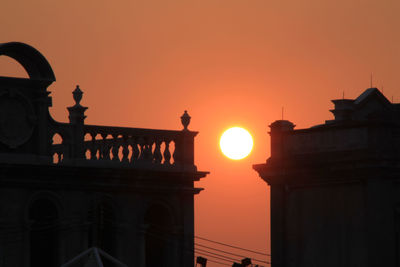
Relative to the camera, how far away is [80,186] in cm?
4897

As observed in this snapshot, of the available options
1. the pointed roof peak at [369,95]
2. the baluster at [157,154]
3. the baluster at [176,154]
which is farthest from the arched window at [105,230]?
the pointed roof peak at [369,95]

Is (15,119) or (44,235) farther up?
(15,119)

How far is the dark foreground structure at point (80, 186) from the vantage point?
1861 inches

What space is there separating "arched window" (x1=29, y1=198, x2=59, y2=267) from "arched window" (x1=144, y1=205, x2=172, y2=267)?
13.1ft

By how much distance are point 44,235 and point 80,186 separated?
1.97 meters

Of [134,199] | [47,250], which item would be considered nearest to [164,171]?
[134,199]

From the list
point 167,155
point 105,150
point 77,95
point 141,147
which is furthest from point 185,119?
point 77,95

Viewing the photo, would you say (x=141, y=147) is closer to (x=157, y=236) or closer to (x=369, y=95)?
(x=157, y=236)

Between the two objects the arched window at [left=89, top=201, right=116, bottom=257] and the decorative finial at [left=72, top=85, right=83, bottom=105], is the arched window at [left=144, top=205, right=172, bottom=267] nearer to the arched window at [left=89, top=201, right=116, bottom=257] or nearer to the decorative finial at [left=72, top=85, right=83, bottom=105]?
the arched window at [left=89, top=201, right=116, bottom=257]

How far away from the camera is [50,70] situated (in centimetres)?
4838

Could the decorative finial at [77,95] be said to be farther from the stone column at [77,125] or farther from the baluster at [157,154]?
the baluster at [157,154]

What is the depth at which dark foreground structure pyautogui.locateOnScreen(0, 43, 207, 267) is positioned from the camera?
47.3 metres

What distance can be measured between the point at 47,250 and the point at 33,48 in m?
6.25

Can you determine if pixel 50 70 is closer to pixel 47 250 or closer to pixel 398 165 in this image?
pixel 47 250
